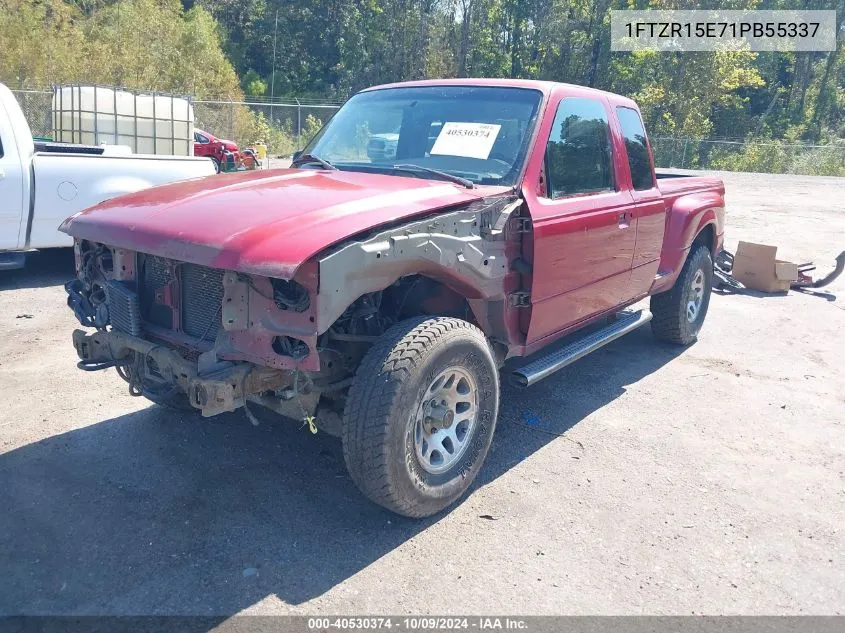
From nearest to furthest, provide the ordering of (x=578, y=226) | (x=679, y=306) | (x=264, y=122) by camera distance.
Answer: (x=578, y=226) → (x=679, y=306) → (x=264, y=122)

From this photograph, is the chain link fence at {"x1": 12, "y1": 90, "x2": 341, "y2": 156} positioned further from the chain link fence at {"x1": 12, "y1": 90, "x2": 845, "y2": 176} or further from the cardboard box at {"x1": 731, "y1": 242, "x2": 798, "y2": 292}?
the cardboard box at {"x1": 731, "y1": 242, "x2": 798, "y2": 292}

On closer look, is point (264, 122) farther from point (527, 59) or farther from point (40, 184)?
point (527, 59)

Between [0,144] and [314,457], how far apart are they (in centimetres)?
552

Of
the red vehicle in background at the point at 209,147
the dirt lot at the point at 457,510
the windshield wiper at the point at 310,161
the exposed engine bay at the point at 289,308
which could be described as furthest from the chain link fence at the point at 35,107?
the exposed engine bay at the point at 289,308

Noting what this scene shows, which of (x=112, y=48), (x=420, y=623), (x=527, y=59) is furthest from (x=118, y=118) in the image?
(x=527, y=59)

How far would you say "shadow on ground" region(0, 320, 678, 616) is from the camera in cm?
304

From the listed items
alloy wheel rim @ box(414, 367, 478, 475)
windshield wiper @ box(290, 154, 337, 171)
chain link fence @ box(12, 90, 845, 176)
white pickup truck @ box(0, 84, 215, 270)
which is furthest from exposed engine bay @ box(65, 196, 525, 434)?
chain link fence @ box(12, 90, 845, 176)

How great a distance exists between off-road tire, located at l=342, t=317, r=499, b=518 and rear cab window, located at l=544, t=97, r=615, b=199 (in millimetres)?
1372

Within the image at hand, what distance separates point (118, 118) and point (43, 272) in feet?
14.3

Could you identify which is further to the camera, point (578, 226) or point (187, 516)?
point (578, 226)

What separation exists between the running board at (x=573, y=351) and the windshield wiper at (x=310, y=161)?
1780 mm

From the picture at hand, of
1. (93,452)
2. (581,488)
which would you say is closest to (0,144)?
(93,452)

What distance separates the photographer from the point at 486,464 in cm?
429

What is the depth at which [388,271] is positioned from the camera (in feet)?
10.8
